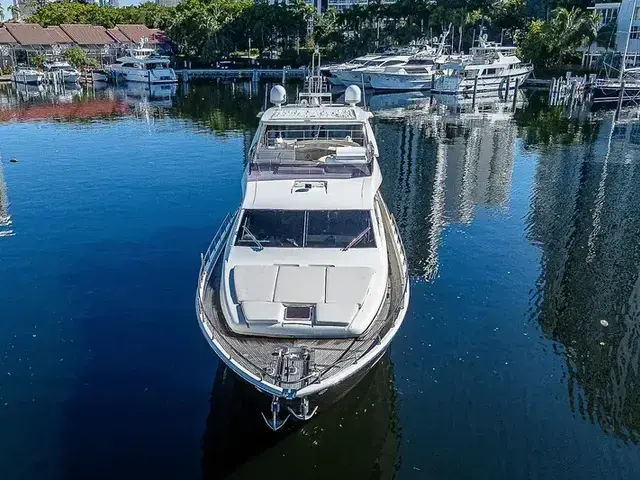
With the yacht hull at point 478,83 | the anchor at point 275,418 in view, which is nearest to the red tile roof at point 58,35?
the yacht hull at point 478,83

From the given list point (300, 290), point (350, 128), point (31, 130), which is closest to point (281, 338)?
point (300, 290)

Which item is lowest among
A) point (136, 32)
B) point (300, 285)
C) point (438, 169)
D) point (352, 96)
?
point (438, 169)

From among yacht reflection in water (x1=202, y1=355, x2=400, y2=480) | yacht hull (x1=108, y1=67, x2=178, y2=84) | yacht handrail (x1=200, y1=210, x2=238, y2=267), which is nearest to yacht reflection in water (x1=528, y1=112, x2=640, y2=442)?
yacht reflection in water (x1=202, y1=355, x2=400, y2=480)

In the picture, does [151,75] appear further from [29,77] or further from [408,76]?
[408,76]

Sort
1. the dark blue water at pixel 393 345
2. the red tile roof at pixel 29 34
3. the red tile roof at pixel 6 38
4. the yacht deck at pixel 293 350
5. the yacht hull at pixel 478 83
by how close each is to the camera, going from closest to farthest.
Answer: the yacht deck at pixel 293 350 → the dark blue water at pixel 393 345 → the yacht hull at pixel 478 83 → the red tile roof at pixel 6 38 → the red tile roof at pixel 29 34

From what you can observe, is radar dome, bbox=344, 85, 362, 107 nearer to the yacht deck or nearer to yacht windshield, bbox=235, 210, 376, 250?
yacht windshield, bbox=235, 210, 376, 250

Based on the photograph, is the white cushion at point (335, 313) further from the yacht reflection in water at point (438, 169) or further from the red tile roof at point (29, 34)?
the red tile roof at point (29, 34)

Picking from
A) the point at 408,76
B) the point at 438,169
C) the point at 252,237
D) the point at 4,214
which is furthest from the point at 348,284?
the point at 408,76
